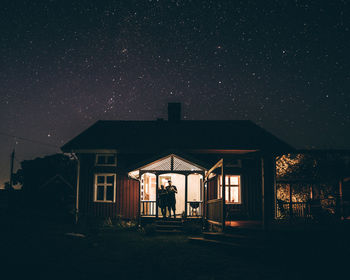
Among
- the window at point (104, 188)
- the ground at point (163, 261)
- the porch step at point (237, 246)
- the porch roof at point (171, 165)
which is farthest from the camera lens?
the window at point (104, 188)

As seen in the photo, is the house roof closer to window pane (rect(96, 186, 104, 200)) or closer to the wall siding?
the wall siding

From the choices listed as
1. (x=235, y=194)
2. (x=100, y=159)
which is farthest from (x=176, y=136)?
(x=235, y=194)

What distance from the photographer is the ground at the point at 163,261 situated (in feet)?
20.6

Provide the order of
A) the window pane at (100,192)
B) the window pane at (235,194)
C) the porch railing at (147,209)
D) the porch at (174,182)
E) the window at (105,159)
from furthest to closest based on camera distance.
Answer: the window at (105,159)
the window pane at (100,192)
the window pane at (235,194)
the porch railing at (147,209)
the porch at (174,182)

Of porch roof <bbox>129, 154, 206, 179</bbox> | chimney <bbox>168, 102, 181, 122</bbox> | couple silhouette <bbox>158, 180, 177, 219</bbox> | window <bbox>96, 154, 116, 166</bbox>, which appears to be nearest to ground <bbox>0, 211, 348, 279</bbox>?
couple silhouette <bbox>158, 180, 177, 219</bbox>

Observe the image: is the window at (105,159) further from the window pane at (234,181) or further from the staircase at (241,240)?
the staircase at (241,240)

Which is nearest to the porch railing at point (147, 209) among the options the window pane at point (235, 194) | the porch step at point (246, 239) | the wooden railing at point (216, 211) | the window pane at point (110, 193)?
the window pane at point (110, 193)

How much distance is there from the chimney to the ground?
11.6 metres

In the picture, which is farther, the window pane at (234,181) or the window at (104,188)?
the window at (104,188)

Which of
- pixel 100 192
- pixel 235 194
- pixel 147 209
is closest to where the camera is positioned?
pixel 147 209

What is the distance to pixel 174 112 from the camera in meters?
20.9

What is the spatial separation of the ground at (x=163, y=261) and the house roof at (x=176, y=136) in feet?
25.6

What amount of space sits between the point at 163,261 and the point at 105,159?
1110 centimetres

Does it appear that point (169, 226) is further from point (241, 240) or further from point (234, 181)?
point (241, 240)
